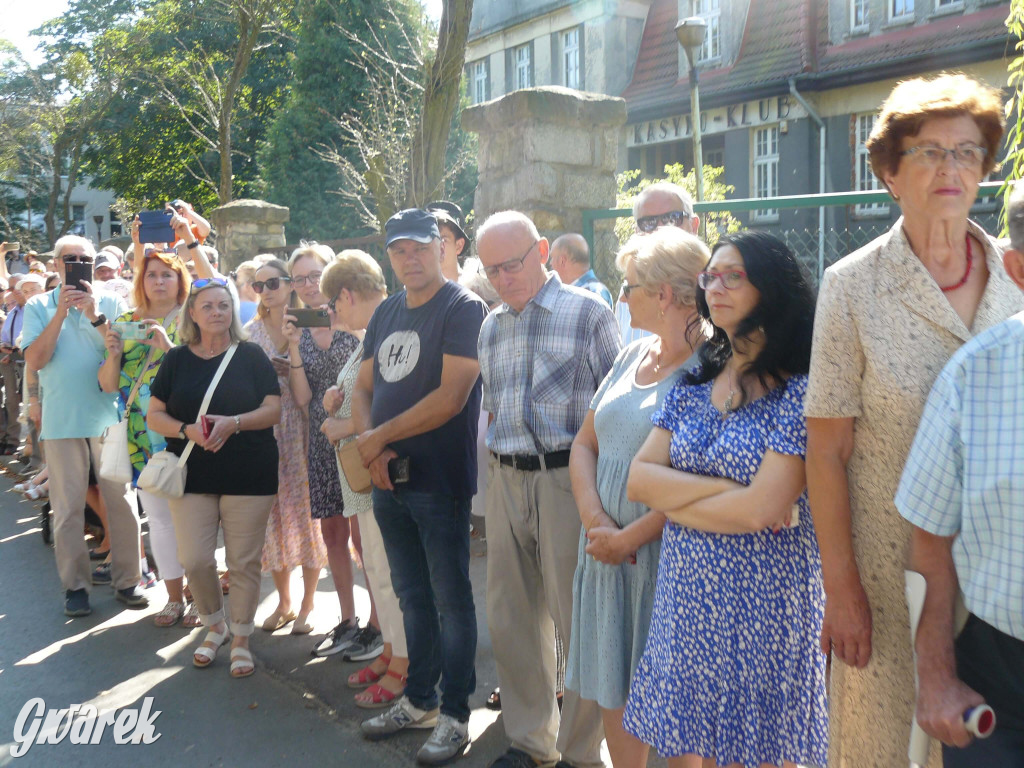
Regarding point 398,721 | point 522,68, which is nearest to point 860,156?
point 522,68

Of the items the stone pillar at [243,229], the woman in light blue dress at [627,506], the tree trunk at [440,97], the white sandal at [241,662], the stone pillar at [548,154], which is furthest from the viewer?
the stone pillar at [243,229]

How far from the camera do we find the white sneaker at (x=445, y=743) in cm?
362

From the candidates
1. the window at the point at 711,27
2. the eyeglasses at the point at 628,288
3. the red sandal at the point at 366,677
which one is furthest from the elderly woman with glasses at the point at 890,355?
the window at the point at 711,27

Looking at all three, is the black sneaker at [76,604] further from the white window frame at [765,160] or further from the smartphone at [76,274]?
the white window frame at [765,160]

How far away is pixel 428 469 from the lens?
12.2 feet

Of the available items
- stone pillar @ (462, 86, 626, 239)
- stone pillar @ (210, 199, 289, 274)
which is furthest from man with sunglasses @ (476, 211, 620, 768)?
stone pillar @ (210, 199, 289, 274)

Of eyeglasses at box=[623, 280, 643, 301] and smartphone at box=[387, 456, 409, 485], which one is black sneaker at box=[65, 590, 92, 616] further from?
eyeglasses at box=[623, 280, 643, 301]

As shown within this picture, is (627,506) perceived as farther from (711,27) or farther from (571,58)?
(571,58)

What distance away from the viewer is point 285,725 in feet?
13.4

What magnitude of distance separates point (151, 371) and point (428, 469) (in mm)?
2490

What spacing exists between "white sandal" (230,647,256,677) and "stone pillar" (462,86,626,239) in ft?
10.9

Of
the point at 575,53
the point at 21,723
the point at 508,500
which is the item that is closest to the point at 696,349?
the point at 508,500

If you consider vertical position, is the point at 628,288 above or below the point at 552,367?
above

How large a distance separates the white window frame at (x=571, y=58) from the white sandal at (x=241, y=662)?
69.5 ft
